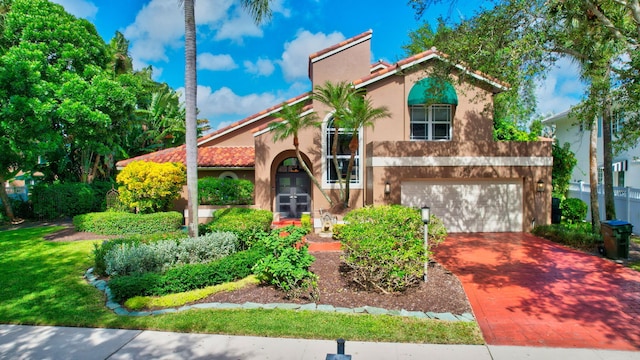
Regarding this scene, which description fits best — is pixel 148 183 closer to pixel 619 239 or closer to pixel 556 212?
pixel 619 239

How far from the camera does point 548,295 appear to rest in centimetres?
795

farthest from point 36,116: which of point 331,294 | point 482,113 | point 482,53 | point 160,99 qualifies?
point 482,113

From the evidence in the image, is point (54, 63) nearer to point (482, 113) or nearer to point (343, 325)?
point (343, 325)

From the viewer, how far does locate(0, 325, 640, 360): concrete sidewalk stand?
17.4ft

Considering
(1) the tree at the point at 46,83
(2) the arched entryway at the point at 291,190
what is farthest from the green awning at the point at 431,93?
(1) the tree at the point at 46,83

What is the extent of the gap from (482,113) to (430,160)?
125 inches

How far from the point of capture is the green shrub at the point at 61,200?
758 inches

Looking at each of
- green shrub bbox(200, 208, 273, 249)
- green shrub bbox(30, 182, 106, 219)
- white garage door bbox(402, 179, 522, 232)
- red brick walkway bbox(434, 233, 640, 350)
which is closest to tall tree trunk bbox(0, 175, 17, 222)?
green shrub bbox(30, 182, 106, 219)

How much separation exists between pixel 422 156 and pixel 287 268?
951cm

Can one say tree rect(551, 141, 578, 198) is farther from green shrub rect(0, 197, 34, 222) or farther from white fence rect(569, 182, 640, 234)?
green shrub rect(0, 197, 34, 222)

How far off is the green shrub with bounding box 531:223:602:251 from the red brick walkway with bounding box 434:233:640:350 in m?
0.55

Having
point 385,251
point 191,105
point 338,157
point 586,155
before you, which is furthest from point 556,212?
point 191,105

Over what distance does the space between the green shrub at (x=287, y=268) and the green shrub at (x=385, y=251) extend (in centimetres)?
95

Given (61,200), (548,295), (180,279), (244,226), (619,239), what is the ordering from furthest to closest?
(61,200) < (244,226) < (619,239) < (548,295) < (180,279)
